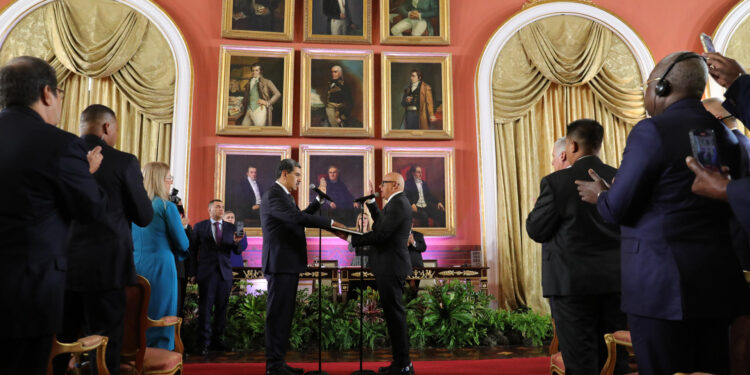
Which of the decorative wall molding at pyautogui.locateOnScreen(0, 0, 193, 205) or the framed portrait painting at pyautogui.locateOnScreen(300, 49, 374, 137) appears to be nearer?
the decorative wall molding at pyautogui.locateOnScreen(0, 0, 193, 205)

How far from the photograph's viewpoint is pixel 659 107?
6.97ft

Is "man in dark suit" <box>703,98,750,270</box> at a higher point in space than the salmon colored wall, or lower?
lower

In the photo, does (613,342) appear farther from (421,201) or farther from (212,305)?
(421,201)

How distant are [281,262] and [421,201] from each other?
14.8 ft

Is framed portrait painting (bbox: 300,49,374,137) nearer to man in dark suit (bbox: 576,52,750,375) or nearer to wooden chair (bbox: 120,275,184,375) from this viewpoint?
wooden chair (bbox: 120,275,184,375)

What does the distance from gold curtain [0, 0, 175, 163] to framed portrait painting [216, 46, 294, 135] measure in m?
0.89

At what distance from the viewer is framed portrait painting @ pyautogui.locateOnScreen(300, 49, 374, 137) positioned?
8875 mm

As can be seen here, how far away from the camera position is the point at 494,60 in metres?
9.19

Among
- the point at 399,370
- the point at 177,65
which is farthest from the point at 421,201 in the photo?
the point at 177,65

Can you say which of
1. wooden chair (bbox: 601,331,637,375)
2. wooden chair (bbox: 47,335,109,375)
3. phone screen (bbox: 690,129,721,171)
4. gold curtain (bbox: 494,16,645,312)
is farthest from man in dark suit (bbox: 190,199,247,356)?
phone screen (bbox: 690,129,721,171)

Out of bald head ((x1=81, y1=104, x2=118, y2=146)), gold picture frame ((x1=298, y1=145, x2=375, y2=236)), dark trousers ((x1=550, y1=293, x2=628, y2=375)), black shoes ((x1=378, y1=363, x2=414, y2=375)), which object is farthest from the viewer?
gold picture frame ((x1=298, y1=145, x2=375, y2=236))

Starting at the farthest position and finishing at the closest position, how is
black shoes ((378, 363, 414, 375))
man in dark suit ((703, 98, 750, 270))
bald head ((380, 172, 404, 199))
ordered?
bald head ((380, 172, 404, 199))
black shoes ((378, 363, 414, 375))
man in dark suit ((703, 98, 750, 270))

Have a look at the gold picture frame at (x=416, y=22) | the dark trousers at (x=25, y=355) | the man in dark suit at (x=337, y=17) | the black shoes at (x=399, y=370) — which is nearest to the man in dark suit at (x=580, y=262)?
the black shoes at (x=399, y=370)

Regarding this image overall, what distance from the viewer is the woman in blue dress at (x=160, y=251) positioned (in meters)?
3.79
